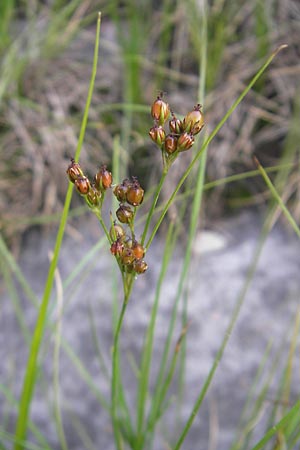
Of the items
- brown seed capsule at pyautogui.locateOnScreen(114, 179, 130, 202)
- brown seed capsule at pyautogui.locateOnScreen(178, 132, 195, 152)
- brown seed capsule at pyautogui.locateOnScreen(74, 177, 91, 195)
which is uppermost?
brown seed capsule at pyautogui.locateOnScreen(178, 132, 195, 152)

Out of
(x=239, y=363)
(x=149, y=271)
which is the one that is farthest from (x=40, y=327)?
(x=149, y=271)

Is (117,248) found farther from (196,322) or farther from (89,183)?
(196,322)

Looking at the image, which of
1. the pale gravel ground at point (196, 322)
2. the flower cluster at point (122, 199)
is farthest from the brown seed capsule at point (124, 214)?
the pale gravel ground at point (196, 322)

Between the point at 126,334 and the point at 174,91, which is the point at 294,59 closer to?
the point at 174,91

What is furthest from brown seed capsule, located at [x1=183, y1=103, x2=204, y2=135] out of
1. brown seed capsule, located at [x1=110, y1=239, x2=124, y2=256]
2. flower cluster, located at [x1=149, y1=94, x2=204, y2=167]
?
brown seed capsule, located at [x1=110, y1=239, x2=124, y2=256]

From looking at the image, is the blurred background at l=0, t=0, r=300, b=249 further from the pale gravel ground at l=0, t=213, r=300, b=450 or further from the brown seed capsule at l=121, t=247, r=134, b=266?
the brown seed capsule at l=121, t=247, r=134, b=266

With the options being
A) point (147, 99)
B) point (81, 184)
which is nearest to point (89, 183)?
point (81, 184)
